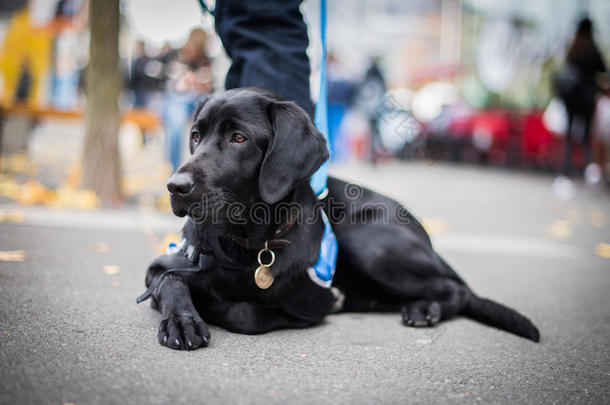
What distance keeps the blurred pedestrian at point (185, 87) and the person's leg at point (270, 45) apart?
4006mm

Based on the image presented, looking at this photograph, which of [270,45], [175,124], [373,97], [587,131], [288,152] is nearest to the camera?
[288,152]

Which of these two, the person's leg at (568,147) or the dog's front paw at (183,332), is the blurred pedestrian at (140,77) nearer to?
the person's leg at (568,147)

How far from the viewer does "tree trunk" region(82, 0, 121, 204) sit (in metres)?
5.44

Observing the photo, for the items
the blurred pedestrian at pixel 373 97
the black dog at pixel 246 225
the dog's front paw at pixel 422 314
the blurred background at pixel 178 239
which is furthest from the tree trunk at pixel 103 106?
the blurred pedestrian at pixel 373 97

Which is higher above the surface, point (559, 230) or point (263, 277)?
point (263, 277)

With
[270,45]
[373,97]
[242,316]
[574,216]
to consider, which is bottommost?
[574,216]

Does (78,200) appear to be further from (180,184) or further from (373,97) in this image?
(373,97)

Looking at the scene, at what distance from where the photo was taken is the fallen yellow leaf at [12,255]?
3.55 meters

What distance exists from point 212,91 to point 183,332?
5756mm

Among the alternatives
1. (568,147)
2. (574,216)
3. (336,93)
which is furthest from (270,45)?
(336,93)

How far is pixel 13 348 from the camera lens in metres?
2.12

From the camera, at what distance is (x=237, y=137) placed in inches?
104

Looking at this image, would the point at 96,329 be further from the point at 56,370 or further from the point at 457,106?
the point at 457,106

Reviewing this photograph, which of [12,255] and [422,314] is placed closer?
[422,314]
